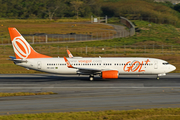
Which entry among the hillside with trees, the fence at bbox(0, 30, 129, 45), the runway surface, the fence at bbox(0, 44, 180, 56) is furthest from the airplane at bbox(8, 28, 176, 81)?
the hillside with trees

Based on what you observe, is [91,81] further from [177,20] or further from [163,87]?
[177,20]

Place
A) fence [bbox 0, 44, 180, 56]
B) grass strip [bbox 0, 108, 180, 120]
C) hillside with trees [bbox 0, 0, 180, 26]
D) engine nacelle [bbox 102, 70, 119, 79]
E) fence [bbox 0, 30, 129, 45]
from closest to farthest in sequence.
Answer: grass strip [bbox 0, 108, 180, 120]
engine nacelle [bbox 102, 70, 119, 79]
fence [bbox 0, 44, 180, 56]
fence [bbox 0, 30, 129, 45]
hillside with trees [bbox 0, 0, 180, 26]

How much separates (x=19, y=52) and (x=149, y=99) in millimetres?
26158

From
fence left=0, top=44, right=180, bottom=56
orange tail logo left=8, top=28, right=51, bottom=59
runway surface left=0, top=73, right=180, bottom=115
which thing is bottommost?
runway surface left=0, top=73, right=180, bottom=115

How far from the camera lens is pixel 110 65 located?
4588 centimetres

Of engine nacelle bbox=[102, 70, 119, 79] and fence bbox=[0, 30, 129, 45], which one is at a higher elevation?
fence bbox=[0, 30, 129, 45]

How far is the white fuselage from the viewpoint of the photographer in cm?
4550

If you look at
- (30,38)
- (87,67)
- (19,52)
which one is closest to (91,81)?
(87,67)

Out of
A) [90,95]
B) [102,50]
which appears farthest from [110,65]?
[102,50]

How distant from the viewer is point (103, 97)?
3262 cm

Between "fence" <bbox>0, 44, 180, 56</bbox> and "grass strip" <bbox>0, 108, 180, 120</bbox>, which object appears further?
"fence" <bbox>0, 44, 180, 56</bbox>

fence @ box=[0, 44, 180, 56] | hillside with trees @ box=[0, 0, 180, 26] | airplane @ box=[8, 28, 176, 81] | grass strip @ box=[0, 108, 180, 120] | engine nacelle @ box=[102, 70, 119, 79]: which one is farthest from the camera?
hillside with trees @ box=[0, 0, 180, 26]

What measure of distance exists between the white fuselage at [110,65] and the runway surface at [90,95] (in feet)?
6.28

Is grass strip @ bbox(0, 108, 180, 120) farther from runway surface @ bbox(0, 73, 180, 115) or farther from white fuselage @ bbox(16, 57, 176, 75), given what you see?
white fuselage @ bbox(16, 57, 176, 75)
